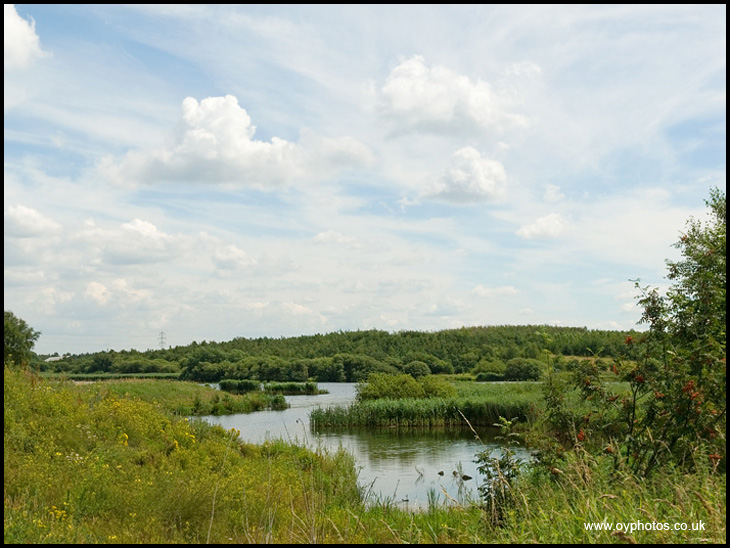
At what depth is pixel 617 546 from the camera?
535 centimetres

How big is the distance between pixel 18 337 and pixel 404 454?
31.6 m

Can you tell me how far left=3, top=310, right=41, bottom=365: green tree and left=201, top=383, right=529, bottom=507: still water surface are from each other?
14379 millimetres

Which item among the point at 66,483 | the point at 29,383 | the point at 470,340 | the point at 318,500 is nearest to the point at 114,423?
the point at 29,383

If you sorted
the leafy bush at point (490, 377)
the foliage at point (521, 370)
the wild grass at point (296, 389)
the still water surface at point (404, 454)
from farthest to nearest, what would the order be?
the leafy bush at point (490, 377) < the foliage at point (521, 370) < the wild grass at point (296, 389) < the still water surface at point (404, 454)

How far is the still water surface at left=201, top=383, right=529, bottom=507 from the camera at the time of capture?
14305 mm

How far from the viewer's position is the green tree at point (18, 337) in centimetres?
3847

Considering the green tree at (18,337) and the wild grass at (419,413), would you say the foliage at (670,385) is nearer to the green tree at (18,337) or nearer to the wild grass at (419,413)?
the wild grass at (419,413)

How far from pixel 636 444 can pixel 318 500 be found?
439 centimetres

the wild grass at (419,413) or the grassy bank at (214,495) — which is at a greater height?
the grassy bank at (214,495)

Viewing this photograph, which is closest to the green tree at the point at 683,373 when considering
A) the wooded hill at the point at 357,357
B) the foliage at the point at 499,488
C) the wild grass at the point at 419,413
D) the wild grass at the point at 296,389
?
the foliage at the point at 499,488

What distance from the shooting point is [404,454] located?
71.7 feet

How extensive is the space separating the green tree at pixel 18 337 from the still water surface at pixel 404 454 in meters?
14.4

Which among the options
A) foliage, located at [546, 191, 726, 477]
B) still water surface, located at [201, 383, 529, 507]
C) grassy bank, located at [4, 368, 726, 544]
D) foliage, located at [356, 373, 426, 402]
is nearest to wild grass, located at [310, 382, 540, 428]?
still water surface, located at [201, 383, 529, 507]

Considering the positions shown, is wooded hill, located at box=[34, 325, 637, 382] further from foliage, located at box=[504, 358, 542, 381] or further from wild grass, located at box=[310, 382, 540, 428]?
wild grass, located at box=[310, 382, 540, 428]
